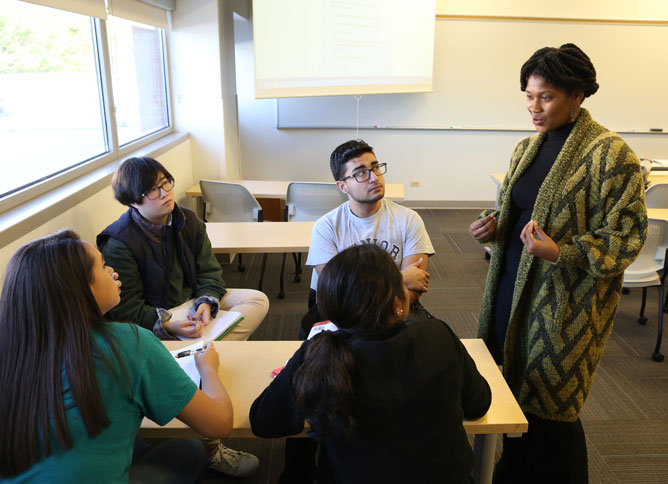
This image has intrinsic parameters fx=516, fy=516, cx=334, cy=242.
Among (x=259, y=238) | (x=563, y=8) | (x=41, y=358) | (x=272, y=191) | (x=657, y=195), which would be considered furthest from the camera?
(x=563, y=8)

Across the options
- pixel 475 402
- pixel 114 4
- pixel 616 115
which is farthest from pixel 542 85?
pixel 616 115

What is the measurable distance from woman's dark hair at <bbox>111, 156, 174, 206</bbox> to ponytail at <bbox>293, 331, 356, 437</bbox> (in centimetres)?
133

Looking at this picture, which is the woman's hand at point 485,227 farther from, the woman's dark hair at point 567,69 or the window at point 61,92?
the window at point 61,92

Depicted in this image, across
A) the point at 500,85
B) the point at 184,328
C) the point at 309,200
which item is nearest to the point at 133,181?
the point at 184,328

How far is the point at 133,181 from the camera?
210 cm

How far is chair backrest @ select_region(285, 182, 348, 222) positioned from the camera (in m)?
3.61

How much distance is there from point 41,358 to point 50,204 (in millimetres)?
1339

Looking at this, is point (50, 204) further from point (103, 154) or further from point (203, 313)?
point (103, 154)

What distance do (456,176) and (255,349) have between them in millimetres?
4772

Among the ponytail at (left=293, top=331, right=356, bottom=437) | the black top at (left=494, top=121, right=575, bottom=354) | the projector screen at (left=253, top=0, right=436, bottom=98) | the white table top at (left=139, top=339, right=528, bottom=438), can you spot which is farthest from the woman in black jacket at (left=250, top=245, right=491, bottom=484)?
the projector screen at (left=253, top=0, right=436, bottom=98)

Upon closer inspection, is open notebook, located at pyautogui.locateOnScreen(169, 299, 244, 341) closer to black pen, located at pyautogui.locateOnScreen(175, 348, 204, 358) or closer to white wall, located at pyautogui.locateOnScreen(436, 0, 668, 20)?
black pen, located at pyautogui.locateOnScreen(175, 348, 204, 358)

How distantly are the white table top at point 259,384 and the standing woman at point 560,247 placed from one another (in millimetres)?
212

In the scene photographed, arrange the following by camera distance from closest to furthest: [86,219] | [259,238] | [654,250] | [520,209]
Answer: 1. [520,209]
2. [86,219]
3. [259,238]
4. [654,250]

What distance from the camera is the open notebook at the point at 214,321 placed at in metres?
1.97
